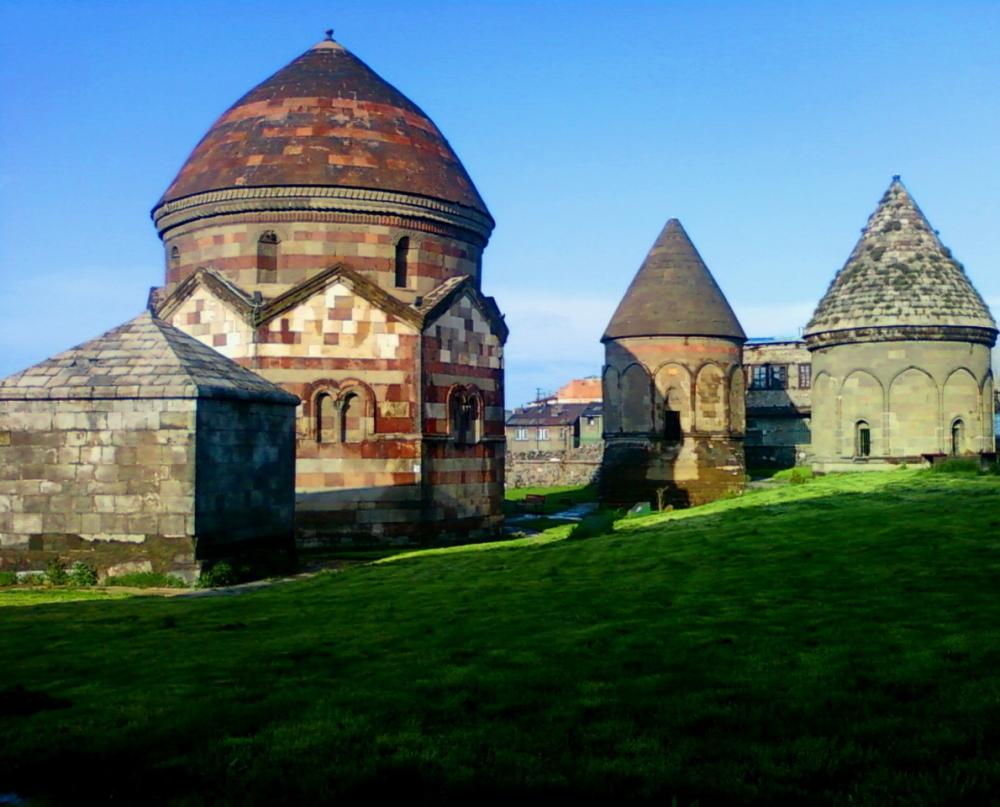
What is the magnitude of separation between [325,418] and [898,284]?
18.9 meters

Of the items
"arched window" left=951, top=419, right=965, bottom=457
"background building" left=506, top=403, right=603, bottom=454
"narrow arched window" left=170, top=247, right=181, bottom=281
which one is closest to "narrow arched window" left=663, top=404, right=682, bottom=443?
"arched window" left=951, top=419, right=965, bottom=457

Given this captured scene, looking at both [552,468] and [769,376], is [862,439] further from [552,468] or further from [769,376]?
[769,376]

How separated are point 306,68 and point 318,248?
18.7 feet

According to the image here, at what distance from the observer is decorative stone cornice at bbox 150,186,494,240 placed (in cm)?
2391

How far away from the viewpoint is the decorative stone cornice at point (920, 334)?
100ft

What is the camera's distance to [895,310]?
101 feet

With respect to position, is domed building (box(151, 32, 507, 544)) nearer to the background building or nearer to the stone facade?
the stone facade

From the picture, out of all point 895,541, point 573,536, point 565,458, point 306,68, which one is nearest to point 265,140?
point 306,68

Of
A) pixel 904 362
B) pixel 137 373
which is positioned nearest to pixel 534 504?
pixel 904 362

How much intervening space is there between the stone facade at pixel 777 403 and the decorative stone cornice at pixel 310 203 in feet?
128

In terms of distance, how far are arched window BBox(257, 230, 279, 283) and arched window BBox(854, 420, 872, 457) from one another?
18.5 meters

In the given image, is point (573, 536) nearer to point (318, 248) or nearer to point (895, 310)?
point (318, 248)

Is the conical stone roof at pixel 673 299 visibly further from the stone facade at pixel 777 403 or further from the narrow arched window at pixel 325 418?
the narrow arched window at pixel 325 418

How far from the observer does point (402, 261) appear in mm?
24969
